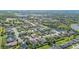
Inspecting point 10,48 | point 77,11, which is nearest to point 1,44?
point 10,48

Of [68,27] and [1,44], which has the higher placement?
[68,27]

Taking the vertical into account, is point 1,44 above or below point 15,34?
below
